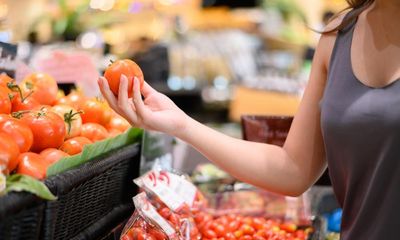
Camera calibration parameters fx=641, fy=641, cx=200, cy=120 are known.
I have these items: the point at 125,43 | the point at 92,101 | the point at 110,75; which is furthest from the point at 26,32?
the point at 110,75

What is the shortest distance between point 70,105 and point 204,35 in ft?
19.3

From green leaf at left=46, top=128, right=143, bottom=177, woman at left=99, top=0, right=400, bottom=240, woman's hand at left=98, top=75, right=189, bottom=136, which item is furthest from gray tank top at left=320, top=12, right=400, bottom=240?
green leaf at left=46, top=128, right=143, bottom=177

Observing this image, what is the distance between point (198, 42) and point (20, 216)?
6.21 meters

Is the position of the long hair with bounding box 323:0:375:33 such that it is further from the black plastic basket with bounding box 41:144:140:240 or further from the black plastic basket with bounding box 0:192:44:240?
the black plastic basket with bounding box 0:192:44:240

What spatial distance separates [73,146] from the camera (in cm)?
182

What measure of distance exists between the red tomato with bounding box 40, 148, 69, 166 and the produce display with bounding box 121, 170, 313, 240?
0.27 meters

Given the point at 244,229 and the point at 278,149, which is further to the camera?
the point at 244,229

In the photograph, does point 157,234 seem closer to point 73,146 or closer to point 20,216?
point 73,146

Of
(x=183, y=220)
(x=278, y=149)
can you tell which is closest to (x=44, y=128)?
(x=183, y=220)

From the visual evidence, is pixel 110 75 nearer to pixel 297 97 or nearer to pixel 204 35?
pixel 297 97

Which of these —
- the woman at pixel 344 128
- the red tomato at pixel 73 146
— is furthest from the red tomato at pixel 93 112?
the woman at pixel 344 128

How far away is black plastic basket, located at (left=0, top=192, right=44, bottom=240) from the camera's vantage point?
4.09 ft

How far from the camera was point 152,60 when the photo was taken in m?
6.25

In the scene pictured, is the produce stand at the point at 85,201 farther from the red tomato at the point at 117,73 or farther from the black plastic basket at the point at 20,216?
the red tomato at the point at 117,73
